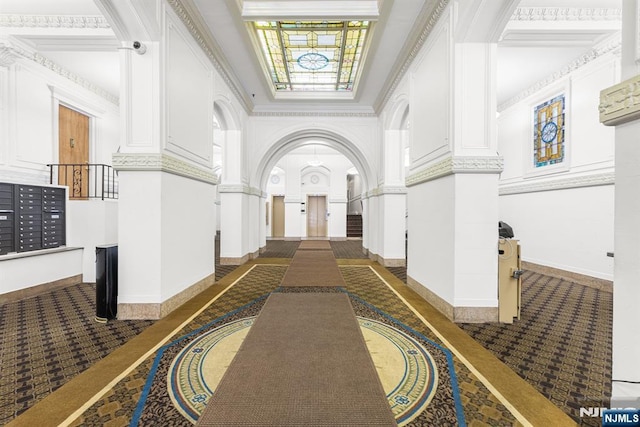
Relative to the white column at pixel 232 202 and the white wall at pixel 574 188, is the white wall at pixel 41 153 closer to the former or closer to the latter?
the white column at pixel 232 202

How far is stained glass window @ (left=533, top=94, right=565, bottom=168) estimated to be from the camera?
6.14m

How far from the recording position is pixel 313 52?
5.78m

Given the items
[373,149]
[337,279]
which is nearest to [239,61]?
[373,149]

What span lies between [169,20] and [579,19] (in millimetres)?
6444

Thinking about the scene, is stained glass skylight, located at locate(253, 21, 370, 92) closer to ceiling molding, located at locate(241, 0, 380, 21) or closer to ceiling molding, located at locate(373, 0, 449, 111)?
ceiling molding, located at locate(241, 0, 380, 21)

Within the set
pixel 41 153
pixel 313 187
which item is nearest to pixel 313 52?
pixel 41 153

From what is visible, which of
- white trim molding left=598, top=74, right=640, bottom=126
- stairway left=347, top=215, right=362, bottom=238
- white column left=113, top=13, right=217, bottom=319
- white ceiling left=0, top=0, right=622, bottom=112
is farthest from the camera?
stairway left=347, top=215, right=362, bottom=238

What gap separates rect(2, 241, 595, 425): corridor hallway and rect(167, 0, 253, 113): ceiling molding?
4237 mm

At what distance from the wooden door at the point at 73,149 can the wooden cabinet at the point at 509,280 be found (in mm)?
8619

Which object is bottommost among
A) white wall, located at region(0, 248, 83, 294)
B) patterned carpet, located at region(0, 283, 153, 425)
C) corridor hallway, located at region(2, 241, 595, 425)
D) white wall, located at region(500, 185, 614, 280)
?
patterned carpet, located at region(0, 283, 153, 425)

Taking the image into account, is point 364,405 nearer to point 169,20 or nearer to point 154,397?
point 154,397

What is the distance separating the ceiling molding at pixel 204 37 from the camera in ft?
13.2

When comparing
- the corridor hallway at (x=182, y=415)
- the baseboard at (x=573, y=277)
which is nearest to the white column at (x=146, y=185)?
the corridor hallway at (x=182, y=415)

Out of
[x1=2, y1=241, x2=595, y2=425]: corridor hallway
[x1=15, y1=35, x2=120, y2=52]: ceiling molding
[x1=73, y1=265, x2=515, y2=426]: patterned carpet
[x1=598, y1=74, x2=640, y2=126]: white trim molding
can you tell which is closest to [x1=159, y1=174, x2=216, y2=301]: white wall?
[x1=2, y1=241, x2=595, y2=425]: corridor hallway
